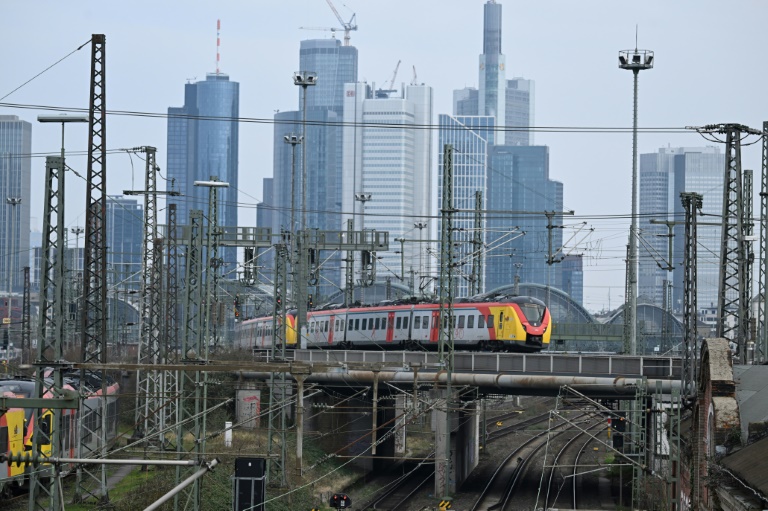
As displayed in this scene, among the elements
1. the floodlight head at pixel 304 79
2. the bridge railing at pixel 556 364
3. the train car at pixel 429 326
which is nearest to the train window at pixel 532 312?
the train car at pixel 429 326

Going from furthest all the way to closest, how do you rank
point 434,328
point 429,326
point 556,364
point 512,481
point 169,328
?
point 169,328 → point 429,326 → point 434,328 → point 512,481 → point 556,364

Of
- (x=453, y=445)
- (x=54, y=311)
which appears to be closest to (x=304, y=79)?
(x=453, y=445)

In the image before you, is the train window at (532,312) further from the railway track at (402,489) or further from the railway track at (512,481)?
the railway track at (402,489)

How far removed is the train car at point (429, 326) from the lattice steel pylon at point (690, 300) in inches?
595

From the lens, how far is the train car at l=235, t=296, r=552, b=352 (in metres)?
58.2

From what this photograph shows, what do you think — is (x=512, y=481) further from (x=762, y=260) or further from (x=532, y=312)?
(x=762, y=260)

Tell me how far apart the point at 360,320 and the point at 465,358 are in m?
17.3

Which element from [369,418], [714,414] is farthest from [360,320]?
[714,414]

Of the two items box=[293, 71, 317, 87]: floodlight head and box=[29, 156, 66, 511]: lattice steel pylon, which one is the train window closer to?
box=[293, 71, 317, 87]: floodlight head

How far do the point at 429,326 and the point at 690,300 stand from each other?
2145 cm

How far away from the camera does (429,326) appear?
62.1 meters

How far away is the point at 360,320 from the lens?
228 ft

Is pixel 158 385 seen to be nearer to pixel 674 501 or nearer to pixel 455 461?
pixel 455 461

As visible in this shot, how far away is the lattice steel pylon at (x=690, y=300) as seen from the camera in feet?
129
